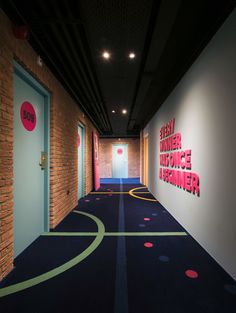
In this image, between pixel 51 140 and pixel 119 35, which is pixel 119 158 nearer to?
pixel 51 140

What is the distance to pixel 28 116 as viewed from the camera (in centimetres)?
260

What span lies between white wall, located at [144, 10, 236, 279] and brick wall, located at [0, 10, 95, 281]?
228 centimetres

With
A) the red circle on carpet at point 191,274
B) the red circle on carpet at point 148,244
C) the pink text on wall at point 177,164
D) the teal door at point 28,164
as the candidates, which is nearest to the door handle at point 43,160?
the teal door at point 28,164

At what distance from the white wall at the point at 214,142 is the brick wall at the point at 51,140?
228 cm

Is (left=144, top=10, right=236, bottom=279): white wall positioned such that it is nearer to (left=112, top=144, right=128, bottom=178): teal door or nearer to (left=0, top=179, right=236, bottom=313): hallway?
(left=0, top=179, right=236, bottom=313): hallway

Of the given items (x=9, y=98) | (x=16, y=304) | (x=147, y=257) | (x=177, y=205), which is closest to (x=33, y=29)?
(x=9, y=98)

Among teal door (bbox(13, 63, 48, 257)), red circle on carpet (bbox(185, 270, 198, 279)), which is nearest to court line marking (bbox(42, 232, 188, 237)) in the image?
teal door (bbox(13, 63, 48, 257))

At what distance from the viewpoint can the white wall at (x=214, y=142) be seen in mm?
1854

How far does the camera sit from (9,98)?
197cm

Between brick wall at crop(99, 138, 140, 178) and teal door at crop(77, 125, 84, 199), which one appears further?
brick wall at crop(99, 138, 140, 178)

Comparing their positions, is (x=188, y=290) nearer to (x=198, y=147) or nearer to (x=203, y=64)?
(x=198, y=147)

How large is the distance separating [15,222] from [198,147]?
2616mm

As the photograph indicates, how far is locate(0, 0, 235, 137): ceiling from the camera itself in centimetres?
195

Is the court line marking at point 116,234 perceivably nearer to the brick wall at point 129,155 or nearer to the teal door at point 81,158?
the teal door at point 81,158
